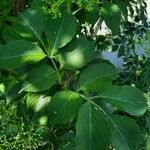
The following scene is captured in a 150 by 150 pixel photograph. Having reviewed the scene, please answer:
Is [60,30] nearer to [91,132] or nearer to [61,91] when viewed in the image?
[61,91]

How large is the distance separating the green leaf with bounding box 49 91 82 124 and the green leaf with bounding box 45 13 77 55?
4.2 inches

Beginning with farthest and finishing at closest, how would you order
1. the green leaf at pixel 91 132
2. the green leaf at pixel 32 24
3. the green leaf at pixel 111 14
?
1. the green leaf at pixel 111 14
2. the green leaf at pixel 32 24
3. the green leaf at pixel 91 132

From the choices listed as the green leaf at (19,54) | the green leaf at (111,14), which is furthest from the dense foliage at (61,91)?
the green leaf at (111,14)

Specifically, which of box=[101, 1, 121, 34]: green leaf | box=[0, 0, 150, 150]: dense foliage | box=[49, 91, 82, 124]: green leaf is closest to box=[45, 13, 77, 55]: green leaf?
box=[0, 0, 150, 150]: dense foliage

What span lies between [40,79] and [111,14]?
1.08 ft

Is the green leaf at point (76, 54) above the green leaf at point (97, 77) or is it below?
above

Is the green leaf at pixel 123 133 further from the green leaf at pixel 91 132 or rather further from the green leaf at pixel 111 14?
the green leaf at pixel 111 14

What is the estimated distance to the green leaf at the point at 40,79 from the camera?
0.96 m

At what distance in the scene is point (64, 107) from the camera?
0.93 meters

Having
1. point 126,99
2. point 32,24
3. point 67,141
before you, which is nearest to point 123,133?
point 126,99

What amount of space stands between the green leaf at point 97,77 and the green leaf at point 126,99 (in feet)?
0.06

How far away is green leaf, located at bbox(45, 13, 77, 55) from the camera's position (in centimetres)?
97

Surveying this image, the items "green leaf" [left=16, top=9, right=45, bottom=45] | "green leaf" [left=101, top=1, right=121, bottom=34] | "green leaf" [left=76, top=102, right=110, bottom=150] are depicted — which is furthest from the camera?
"green leaf" [left=101, top=1, right=121, bottom=34]

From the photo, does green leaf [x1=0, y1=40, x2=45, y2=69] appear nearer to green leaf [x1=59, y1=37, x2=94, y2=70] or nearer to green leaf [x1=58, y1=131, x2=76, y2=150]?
green leaf [x1=59, y1=37, x2=94, y2=70]
